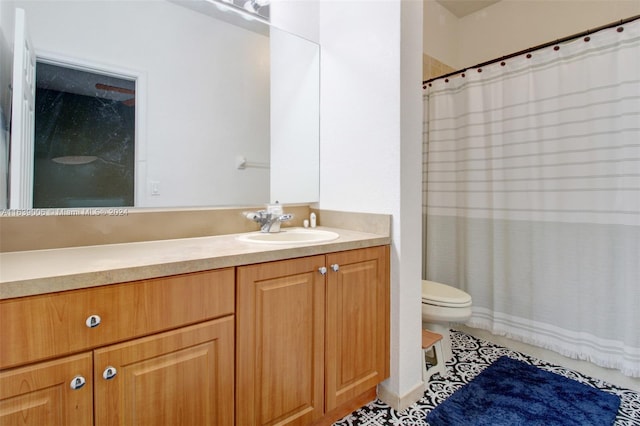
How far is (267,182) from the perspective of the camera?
1.87 metres

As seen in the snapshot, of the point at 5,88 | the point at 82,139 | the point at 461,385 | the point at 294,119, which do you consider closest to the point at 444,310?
the point at 461,385

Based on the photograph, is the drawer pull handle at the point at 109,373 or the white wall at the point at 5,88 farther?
the white wall at the point at 5,88

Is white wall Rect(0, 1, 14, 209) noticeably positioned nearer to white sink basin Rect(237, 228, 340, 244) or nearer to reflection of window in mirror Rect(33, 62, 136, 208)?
reflection of window in mirror Rect(33, 62, 136, 208)

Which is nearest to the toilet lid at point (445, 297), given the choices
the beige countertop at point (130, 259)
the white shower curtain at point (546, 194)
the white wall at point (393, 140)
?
the white wall at point (393, 140)

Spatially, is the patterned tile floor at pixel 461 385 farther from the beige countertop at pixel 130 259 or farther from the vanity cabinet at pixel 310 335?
the beige countertop at pixel 130 259

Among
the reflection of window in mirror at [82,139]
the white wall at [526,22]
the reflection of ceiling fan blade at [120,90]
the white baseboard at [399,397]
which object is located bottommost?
the white baseboard at [399,397]

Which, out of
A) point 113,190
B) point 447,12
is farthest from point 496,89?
point 113,190

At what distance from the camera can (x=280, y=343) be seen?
1236 millimetres

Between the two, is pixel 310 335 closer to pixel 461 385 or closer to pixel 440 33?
pixel 461 385

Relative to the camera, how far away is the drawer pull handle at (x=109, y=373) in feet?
2.92

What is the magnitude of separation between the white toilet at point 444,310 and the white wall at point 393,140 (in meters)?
0.31

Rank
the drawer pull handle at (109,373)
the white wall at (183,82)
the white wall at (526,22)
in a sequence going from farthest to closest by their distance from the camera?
the white wall at (526,22) → the white wall at (183,82) → the drawer pull handle at (109,373)

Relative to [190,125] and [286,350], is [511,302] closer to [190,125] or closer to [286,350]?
[286,350]

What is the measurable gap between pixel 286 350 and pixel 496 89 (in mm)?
2110
